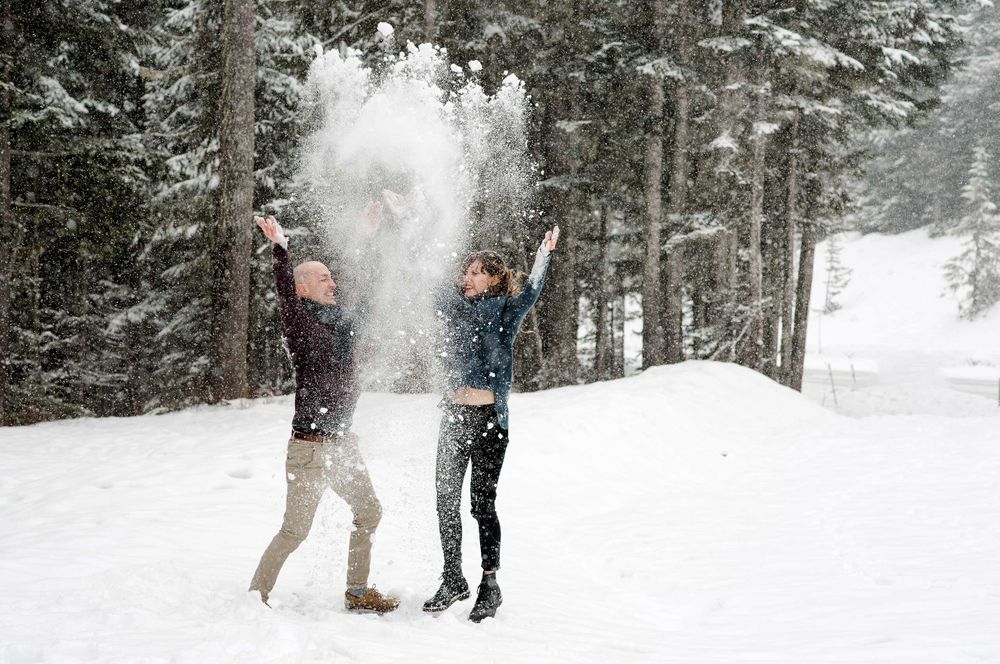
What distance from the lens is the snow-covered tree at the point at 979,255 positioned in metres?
45.4

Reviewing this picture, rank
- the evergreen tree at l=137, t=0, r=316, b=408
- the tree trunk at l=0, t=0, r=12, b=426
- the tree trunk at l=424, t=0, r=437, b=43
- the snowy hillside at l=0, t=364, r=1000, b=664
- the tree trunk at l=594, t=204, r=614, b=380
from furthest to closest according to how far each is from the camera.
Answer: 1. the tree trunk at l=594, t=204, r=614, b=380
2. the tree trunk at l=424, t=0, r=437, b=43
3. the evergreen tree at l=137, t=0, r=316, b=408
4. the tree trunk at l=0, t=0, r=12, b=426
5. the snowy hillside at l=0, t=364, r=1000, b=664

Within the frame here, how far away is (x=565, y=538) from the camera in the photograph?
725 centimetres

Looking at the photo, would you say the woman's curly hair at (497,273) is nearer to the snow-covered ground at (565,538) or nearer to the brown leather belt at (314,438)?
the brown leather belt at (314,438)

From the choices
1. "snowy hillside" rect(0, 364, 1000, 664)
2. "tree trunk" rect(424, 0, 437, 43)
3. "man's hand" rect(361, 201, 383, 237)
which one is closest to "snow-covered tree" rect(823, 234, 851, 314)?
"tree trunk" rect(424, 0, 437, 43)

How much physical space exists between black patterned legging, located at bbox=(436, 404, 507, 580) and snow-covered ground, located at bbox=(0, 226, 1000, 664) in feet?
1.44

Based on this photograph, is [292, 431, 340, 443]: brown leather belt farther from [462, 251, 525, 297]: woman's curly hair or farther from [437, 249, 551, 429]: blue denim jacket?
[462, 251, 525, 297]: woman's curly hair

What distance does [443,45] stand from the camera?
16500mm

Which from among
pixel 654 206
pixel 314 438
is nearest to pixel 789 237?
pixel 654 206

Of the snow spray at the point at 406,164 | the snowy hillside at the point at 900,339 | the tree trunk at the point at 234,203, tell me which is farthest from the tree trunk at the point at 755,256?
the tree trunk at the point at 234,203

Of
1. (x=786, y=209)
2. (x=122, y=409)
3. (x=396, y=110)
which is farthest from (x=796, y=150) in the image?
(x=122, y=409)

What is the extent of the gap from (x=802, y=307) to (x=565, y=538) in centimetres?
1505

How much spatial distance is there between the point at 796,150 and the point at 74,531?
55.5ft

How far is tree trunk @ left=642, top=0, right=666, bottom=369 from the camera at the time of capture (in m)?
16.2

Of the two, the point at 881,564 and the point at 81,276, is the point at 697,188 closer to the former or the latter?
Result: the point at 881,564
